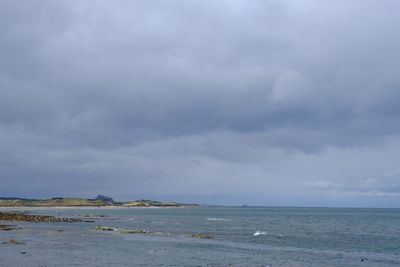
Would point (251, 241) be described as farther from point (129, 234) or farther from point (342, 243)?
point (129, 234)

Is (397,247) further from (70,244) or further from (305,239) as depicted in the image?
(70,244)

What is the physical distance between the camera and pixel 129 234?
83250mm

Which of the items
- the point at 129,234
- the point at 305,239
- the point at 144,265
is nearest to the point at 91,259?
the point at 144,265

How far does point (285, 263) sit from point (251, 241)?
2433cm

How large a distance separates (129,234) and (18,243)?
23641 millimetres

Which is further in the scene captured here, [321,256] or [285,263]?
[321,256]

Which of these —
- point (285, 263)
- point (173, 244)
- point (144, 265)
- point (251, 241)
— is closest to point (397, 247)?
point (251, 241)

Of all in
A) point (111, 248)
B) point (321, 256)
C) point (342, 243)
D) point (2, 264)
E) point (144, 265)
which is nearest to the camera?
point (2, 264)

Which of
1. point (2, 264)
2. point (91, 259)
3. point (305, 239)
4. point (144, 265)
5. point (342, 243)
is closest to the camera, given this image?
point (2, 264)

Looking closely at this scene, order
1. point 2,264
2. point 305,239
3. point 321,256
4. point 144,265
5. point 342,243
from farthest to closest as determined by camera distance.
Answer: point 305,239
point 342,243
point 321,256
point 144,265
point 2,264

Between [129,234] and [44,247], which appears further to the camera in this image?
[129,234]

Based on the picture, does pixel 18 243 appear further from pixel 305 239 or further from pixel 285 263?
pixel 305 239

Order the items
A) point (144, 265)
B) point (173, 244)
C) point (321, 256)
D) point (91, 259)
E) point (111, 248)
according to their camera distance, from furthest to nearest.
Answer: point (173, 244) → point (111, 248) → point (321, 256) → point (91, 259) → point (144, 265)

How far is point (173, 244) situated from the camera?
6712cm
